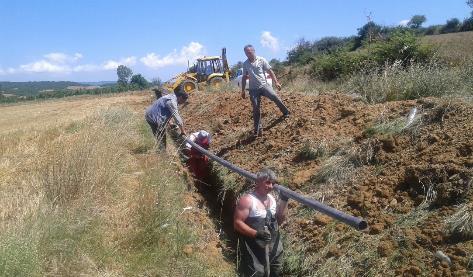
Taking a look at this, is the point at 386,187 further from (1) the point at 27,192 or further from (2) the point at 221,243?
(1) the point at 27,192

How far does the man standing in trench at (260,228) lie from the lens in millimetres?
5324

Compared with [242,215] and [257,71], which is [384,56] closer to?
[257,71]

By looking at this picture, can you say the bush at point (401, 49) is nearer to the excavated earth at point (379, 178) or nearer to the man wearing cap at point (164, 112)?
the excavated earth at point (379, 178)

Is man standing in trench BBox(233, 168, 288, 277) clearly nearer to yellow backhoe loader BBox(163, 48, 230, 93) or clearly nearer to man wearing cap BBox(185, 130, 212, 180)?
man wearing cap BBox(185, 130, 212, 180)

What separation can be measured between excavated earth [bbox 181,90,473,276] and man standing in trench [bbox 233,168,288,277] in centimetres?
38

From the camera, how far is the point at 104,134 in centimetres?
672

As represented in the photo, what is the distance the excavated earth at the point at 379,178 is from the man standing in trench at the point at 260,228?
383 mm

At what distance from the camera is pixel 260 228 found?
540 centimetres

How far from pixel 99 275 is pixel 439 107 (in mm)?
4913

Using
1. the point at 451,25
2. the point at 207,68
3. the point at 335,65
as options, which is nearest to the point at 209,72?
the point at 207,68

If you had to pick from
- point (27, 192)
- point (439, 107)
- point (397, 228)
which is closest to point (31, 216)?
point (27, 192)

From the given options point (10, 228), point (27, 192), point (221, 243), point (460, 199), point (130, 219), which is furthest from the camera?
point (221, 243)

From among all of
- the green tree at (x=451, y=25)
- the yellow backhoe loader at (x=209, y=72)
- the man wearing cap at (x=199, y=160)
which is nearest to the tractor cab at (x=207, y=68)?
the yellow backhoe loader at (x=209, y=72)

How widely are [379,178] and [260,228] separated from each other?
171 cm
